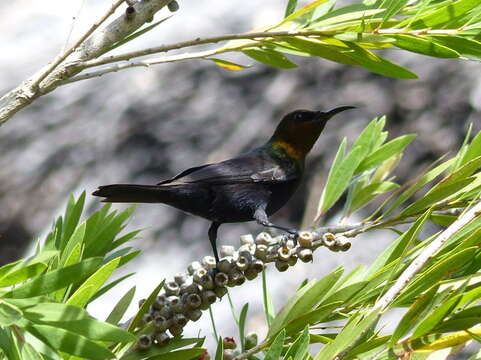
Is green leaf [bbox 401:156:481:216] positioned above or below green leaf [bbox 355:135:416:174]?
below

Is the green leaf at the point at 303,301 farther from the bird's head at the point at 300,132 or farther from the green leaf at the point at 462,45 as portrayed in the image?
the bird's head at the point at 300,132

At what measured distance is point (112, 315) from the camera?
4.50ft

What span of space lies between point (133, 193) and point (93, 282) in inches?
39.1

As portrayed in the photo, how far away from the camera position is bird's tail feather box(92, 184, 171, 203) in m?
1.92

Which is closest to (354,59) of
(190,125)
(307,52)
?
(307,52)

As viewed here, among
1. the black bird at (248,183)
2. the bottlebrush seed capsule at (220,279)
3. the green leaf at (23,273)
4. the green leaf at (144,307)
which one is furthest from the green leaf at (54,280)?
the black bird at (248,183)

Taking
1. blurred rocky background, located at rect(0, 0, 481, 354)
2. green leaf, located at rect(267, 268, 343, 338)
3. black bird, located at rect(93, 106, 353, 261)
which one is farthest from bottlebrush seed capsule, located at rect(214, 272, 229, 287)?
blurred rocky background, located at rect(0, 0, 481, 354)

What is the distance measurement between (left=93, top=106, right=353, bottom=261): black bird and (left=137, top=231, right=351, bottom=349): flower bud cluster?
0.88 m

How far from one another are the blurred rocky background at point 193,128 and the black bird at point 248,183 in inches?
29.8

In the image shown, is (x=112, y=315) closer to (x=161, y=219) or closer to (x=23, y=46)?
(x=161, y=219)

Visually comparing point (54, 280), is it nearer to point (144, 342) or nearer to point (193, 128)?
point (144, 342)

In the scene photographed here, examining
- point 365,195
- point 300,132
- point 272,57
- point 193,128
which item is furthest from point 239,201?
point 193,128

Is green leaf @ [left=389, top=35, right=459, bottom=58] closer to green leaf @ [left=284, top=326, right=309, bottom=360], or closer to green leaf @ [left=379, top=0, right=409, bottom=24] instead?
green leaf @ [left=379, top=0, right=409, bottom=24]

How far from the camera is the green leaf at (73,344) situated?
964 millimetres
